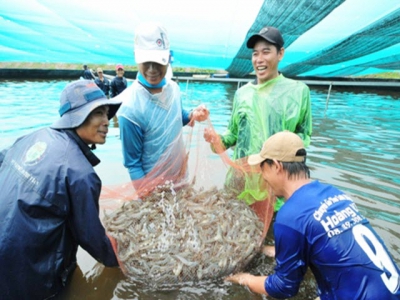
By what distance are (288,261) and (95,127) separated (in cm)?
157

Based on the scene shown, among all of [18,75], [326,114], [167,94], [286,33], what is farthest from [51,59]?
[167,94]

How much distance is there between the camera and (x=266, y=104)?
2674 mm

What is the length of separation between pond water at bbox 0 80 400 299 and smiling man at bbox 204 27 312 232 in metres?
0.63

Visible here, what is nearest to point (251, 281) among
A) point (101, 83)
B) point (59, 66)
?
point (101, 83)

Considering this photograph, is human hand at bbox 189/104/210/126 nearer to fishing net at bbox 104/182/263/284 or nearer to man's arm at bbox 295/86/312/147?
fishing net at bbox 104/182/263/284

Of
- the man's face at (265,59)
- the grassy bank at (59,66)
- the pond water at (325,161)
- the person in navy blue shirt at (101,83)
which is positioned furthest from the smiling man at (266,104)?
the grassy bank at (59,66)

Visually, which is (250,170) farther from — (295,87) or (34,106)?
(34,106)

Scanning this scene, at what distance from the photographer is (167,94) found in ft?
9.05

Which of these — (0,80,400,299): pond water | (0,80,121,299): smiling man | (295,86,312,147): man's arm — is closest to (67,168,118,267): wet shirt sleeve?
(0,80,121,299): smiling man

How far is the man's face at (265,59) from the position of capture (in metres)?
2.57

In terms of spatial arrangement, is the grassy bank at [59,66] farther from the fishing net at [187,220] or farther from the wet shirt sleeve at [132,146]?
the wet shirt sleeve at [132,146]

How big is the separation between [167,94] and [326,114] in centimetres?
1049

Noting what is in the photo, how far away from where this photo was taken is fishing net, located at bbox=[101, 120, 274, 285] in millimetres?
2359

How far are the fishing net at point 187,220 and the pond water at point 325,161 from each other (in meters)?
0.20
